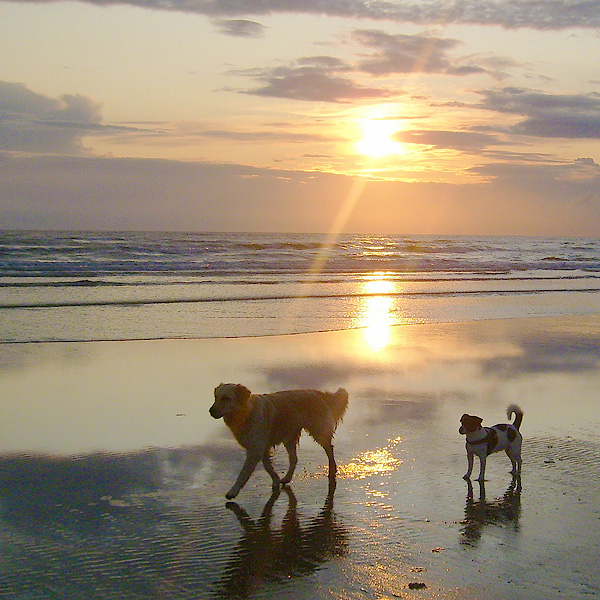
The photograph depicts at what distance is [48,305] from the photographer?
66.9 ft

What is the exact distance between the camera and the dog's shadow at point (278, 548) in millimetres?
4660

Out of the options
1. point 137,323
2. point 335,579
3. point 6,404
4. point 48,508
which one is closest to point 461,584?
point 335,579

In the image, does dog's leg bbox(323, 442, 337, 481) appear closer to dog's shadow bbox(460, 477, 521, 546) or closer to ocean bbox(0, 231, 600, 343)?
dog's shadow bbox(460, 477, 521, 546)

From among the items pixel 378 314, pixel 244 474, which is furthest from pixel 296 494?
pixel 378 314

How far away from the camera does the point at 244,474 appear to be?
6289 millimetres

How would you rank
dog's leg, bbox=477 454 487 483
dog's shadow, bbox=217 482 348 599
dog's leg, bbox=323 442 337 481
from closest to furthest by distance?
dog's shadow, bbox=217 482 348 599
dog's leg, bbox=477 454 487 483
dog's leg, bbox=323 442 337 481

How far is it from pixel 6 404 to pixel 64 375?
1745 millimetres

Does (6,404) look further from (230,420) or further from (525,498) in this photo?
(525,498)

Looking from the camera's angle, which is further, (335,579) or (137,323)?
(137,323)

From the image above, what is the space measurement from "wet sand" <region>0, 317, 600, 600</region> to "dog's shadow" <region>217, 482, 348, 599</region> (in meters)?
0.02

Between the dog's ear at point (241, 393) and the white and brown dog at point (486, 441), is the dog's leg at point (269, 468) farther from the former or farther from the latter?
the white and brown dog at point (486, 441)

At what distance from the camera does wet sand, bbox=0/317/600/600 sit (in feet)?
15.3

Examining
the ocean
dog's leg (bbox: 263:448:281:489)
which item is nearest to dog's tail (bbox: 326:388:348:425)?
dog's leg (bbox: 263:448:281:489)

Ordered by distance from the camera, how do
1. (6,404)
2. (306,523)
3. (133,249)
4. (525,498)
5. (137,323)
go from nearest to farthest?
(306,523) → (525,498) → (6,404) → (137,323) → (133,249)
